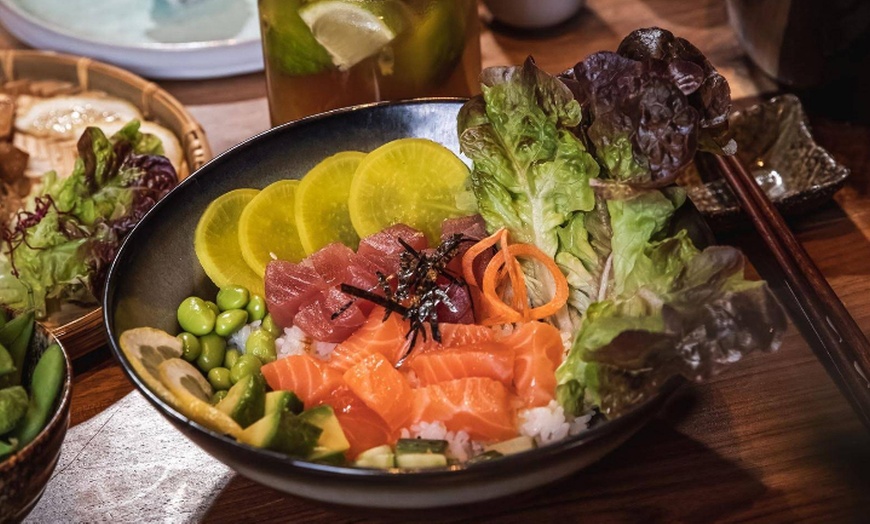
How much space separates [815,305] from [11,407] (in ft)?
5.86

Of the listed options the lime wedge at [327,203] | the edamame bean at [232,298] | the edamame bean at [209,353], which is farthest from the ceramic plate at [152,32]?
the edamame bean at [209,353]

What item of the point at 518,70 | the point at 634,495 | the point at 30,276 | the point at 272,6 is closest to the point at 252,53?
the point at 272,6

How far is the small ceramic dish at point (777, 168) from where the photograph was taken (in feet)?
8.22

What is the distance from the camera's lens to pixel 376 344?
188 cm

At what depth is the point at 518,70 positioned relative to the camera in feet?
6.47

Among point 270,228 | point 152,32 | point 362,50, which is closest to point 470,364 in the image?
point 270,228

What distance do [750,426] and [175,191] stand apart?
1443 millimetres

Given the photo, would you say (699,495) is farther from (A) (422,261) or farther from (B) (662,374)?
(A) (422,261)

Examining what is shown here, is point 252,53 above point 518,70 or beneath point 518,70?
beneath

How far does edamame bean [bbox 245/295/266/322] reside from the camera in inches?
82.1

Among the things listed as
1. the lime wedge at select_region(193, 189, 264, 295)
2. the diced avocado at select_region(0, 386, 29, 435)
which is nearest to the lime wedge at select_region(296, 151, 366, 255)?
the lime wedge at select_region(193, 189, 264, 295)

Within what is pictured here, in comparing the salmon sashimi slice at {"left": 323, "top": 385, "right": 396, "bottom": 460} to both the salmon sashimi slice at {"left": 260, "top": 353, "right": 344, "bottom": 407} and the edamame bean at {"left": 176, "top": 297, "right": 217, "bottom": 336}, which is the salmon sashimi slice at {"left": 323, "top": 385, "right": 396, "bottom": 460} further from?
the edamame bean at {"left": 176, "top": 297, "right": 217, "bottom": 336}

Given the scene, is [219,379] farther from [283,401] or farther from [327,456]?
[327,456]

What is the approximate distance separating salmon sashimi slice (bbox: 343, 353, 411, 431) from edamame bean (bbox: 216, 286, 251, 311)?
0.40 metres
